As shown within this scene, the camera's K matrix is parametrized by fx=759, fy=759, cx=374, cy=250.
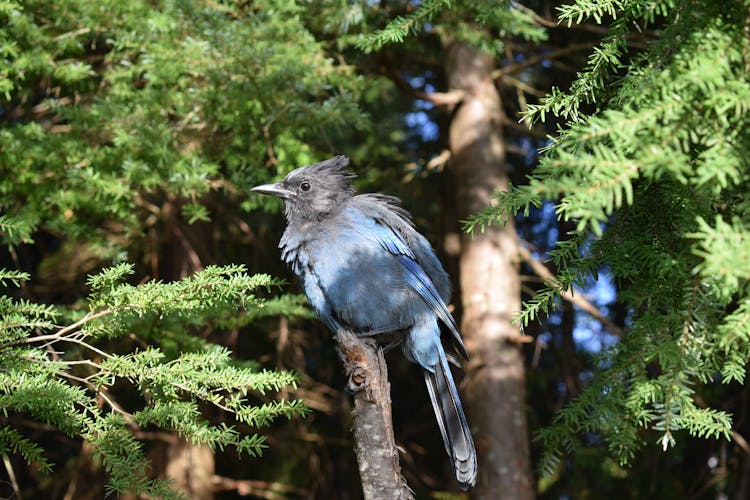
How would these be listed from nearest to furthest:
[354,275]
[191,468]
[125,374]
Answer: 1. [125,374]
2. [354,275]
3. [191,468]

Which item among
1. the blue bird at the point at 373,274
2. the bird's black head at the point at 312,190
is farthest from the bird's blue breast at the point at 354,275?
the bird's black head at the point at 312,190

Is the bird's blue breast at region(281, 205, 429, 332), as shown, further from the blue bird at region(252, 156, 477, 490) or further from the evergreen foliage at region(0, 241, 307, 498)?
the evergreen foliage at region(0, 241, 307, 498)

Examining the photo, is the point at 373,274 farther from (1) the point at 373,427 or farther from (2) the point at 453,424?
(1) the point at 373,427

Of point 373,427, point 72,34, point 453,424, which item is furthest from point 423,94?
point 373,427

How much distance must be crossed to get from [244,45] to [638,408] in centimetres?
266

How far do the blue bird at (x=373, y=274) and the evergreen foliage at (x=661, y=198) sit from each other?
0.88 metres

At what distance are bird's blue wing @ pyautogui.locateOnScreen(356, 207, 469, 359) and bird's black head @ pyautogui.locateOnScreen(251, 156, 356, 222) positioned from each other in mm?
269

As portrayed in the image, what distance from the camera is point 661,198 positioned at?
8.47 feet

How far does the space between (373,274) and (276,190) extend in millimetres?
742

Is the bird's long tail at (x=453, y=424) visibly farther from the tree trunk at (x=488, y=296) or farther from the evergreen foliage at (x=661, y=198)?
the tree trunk at (x=488, y=296)

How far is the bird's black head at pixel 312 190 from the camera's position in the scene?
4275 millimetres

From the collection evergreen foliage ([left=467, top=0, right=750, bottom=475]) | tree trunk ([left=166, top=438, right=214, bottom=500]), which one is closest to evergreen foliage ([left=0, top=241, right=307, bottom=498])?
evergreen foliage ([left=467, top=0, right=750, bottom=475])

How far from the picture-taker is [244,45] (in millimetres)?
4043

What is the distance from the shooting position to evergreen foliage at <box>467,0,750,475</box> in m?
1.89
